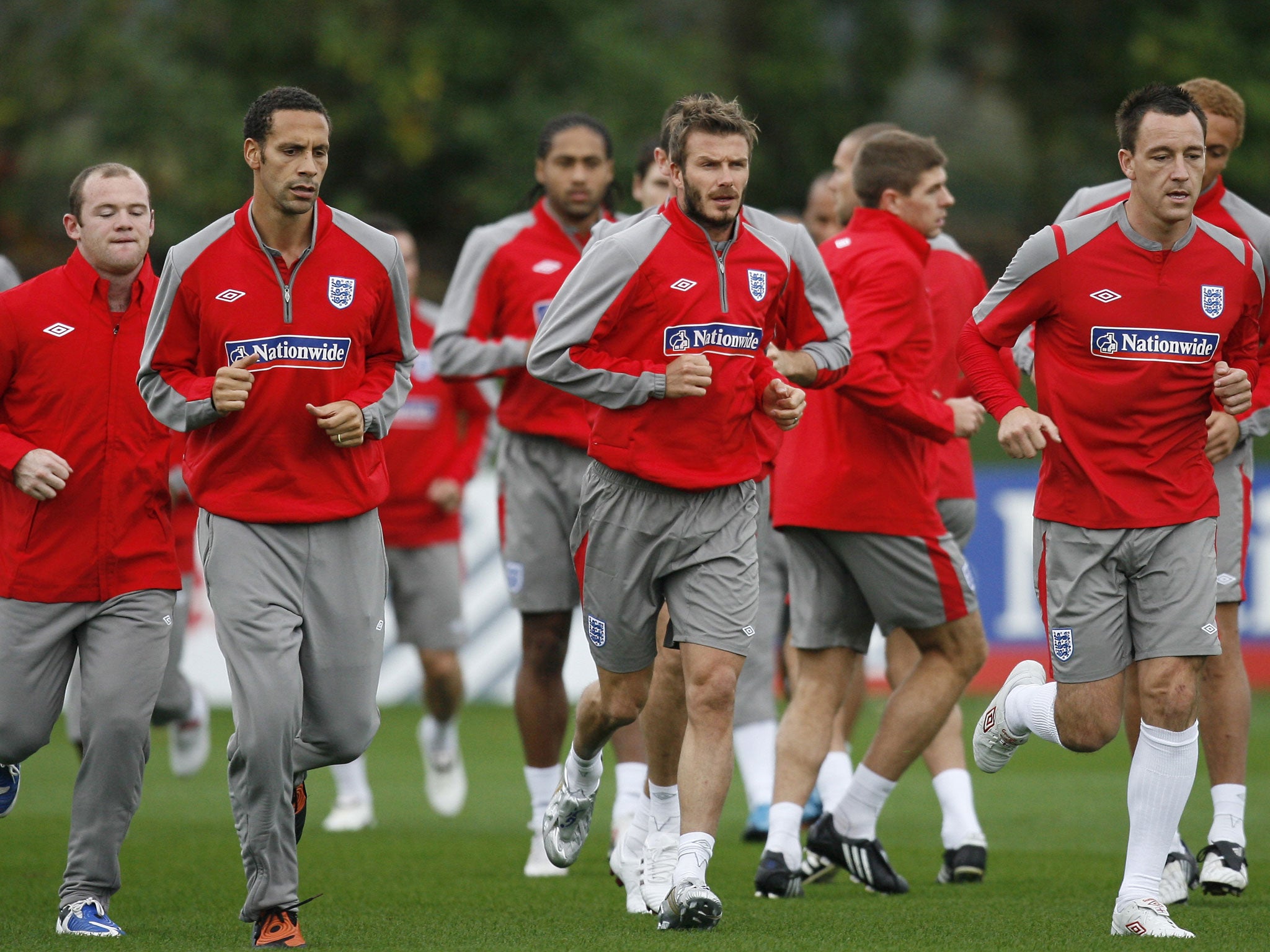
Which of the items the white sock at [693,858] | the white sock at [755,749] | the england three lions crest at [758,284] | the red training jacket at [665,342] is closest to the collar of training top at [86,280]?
the red training jacket at [665,342]

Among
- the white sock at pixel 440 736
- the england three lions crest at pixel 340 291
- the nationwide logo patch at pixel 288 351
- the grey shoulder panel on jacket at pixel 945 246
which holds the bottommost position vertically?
the white sock at pixel 440 736

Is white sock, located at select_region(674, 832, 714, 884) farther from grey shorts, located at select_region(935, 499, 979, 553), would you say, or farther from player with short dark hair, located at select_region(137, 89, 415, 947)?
grey shorts, located at select_region(935, 499, 979, 553)

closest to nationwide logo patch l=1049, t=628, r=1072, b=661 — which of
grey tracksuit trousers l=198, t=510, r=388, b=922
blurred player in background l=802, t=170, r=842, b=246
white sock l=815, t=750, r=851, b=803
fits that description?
grey tracksuit trousers l=198, t=510, r=388, b=922

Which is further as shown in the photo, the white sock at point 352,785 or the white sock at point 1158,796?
the white sock at point 352,785

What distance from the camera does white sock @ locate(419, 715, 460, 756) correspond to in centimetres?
981

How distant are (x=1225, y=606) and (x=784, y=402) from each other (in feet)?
6.75

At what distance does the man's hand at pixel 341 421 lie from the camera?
5.86 m

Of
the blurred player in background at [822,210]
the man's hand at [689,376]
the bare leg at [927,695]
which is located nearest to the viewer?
the man's hand at [689,376]

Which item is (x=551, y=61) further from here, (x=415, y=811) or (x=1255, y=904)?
(x=1255, y=904)

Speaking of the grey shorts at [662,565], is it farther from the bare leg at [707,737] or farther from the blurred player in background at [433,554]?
the blurred player in background at [433,554]

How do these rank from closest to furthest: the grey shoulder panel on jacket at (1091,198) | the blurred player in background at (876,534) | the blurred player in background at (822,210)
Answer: the blurred player in background at (876,534), the grey shoulder panel on jacket at (1091,198), the blurred player in background at (822,210)

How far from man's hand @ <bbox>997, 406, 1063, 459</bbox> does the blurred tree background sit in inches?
574

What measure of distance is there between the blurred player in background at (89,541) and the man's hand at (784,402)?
2.02 metres

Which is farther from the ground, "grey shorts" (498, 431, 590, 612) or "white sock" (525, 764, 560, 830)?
"grey shorts" (498, 431, 590, 612)
